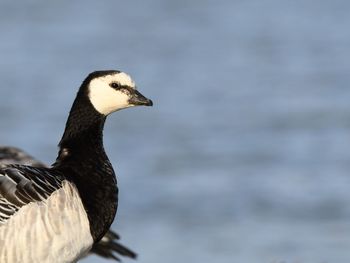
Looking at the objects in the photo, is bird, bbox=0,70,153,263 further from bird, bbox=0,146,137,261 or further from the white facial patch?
bird, bbox=0,146,137,261

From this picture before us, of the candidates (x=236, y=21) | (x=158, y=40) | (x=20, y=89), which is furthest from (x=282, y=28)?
(x=20, y=89)

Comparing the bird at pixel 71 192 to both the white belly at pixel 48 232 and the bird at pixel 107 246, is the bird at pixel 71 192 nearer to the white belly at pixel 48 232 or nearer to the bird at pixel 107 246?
the white belly at pixel 48 232

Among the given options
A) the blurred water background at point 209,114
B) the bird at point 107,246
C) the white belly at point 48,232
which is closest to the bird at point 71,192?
the white belly at point 48,232

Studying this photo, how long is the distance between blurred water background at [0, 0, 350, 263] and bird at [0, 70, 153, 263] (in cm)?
567

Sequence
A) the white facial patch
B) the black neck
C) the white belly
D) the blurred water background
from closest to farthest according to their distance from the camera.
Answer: the white belly, the black neck, the white facial patch, the blurred water background

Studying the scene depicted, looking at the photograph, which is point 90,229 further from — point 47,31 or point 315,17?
point 315,17

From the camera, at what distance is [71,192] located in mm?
7719

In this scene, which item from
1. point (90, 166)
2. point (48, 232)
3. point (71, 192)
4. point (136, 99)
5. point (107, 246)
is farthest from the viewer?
point (107, 246)

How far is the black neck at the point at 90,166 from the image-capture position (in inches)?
309

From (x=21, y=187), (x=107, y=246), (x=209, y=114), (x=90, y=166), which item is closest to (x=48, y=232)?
(x=21, y=187)

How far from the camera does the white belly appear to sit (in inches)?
289

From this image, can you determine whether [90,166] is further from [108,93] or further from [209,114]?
[209,114]

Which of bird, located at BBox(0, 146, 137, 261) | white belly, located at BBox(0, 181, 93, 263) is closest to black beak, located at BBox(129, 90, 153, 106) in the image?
white belly, located at BBox(0, 181, 93, 263)

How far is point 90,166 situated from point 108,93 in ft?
1.69
